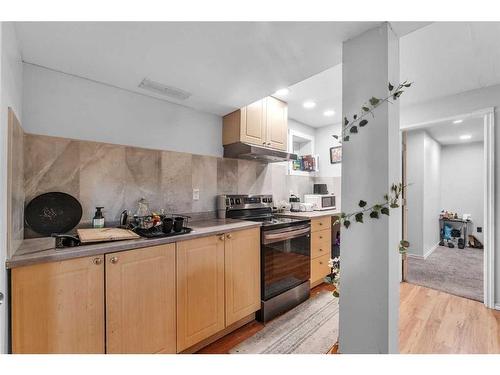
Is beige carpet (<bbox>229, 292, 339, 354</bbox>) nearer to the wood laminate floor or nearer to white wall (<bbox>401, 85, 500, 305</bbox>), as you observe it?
the wood laminate floor

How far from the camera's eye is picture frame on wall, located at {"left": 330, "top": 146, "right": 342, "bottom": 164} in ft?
12.1

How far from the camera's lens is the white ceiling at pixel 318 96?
2199 mm

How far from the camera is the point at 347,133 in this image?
4.09 ft

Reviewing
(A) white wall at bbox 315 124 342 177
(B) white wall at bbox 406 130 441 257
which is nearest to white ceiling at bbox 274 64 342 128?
(A) white wall at bbox 315 124 342 177

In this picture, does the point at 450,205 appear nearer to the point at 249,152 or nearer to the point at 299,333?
the point at 299,333

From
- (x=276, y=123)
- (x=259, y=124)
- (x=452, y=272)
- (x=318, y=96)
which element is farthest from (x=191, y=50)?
(x=452, y=272)

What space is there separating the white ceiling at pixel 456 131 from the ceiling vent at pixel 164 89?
3.82m

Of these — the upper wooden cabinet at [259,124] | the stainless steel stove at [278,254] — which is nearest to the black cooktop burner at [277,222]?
the stainless steel stove at [278,254]

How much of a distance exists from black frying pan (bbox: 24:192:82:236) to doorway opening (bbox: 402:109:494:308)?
314 cm

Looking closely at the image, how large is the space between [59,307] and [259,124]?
2214 mm

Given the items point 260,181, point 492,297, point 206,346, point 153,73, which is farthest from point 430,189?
point 153,73

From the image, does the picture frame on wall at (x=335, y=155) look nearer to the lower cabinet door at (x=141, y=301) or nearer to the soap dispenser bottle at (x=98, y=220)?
the lower cabinet door at (x=141, y=301)
